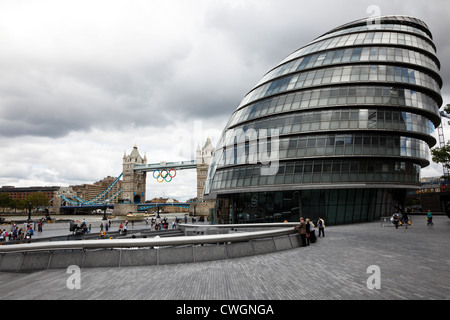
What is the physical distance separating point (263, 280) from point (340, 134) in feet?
91.2

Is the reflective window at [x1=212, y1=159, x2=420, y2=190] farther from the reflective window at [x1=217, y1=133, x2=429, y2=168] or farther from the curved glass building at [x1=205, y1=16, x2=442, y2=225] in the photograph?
the reflective window at [x1=217, y1=133, x2=429, y2=168]

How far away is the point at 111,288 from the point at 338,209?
99.8 ft

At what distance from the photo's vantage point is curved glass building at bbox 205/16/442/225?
32.5 meters

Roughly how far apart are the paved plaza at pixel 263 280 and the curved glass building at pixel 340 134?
20672 millimetres

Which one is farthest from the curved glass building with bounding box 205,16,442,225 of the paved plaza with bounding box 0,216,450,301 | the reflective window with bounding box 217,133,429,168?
the paved plaza with bounding box 0,216,450,301

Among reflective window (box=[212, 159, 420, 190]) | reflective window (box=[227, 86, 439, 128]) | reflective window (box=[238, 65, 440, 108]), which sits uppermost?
reflective window (box=[238, 65, 440, 108])

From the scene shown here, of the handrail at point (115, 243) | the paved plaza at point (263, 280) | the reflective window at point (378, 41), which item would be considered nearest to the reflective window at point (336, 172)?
the reflective window at point (378, 41)

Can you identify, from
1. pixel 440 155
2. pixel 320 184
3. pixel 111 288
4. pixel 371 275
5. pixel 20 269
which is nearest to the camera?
pixel 111 288

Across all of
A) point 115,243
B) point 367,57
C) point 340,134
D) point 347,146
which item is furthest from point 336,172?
point 115,243

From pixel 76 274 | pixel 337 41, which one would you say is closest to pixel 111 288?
pixel 76 274

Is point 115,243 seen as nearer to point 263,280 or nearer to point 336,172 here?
point 263,280

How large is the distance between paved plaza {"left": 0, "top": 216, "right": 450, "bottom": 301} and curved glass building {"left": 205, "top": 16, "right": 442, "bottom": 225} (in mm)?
20672

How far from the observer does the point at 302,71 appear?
38.0 metres

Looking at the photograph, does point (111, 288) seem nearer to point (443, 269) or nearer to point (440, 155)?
point (443, 269)
